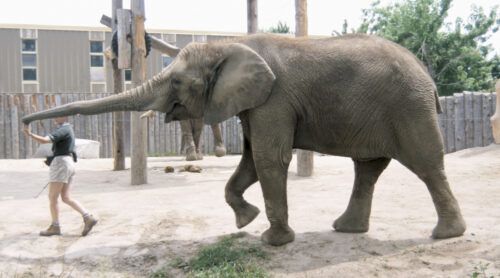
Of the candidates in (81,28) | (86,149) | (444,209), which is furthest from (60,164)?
(81,28)

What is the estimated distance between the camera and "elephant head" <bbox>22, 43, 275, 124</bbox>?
5.12m

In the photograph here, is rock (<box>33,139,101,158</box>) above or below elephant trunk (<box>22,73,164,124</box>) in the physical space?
below

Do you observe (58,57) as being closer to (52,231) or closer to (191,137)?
(191,137)

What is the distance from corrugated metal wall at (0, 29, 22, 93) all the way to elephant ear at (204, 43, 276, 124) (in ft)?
74.9

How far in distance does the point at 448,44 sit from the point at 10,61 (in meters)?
20.5

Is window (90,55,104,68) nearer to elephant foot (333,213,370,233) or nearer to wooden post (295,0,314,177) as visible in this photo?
wooden post (295,0,314,177)

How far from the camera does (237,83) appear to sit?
16.9ft

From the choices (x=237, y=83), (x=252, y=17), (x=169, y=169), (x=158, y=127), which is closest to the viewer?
(x=237, y=83)

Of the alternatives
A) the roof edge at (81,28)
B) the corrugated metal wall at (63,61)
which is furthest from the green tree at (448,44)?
the corrugated metal wall at (63,61)

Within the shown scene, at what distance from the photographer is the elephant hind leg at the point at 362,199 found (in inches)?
233

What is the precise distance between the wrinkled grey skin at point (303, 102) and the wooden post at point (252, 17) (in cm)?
720

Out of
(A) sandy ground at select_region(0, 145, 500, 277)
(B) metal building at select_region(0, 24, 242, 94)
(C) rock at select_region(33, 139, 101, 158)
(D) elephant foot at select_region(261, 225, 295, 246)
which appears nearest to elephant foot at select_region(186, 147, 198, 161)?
(C) rock at select_region(33, 139, 101, 158)

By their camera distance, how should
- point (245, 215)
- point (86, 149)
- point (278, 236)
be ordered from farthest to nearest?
point (86, 149)
point (245, 215)
point (278, 236)

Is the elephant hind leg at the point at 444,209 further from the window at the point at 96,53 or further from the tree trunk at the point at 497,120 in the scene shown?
the window at the point at 96,53
